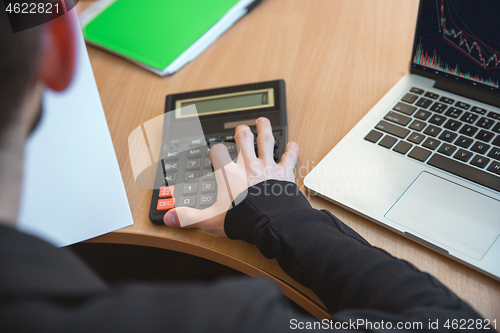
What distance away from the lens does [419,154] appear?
0.46 m

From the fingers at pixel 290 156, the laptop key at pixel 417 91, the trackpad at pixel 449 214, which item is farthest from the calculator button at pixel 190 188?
the laptop key at pixel 417 91

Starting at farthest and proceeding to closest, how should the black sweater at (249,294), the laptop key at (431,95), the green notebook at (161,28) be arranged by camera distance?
the green notebook at (161,28) < the laptop key at (431,95) < the black sweater at (249,294)

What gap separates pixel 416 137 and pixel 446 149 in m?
0.04

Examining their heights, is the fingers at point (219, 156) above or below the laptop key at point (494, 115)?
below

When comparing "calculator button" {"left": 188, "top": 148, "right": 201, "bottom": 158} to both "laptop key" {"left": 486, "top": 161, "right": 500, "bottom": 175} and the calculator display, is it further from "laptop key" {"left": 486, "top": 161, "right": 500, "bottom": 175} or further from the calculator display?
"laptop key" {"left": 486, "top": 161, "right": 500, "bottom": 175}

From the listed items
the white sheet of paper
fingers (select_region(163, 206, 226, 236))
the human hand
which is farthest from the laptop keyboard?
the white sheet of paper

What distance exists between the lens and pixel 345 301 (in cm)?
34

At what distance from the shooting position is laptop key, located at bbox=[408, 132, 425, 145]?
1.54ft

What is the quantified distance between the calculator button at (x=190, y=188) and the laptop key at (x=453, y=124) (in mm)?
324

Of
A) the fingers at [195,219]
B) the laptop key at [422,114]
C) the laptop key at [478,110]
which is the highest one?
the laptop key at [478,110]

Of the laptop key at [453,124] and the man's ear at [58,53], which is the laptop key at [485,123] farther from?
the man's ear at [58,53]

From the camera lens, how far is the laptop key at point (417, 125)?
481 millimetres

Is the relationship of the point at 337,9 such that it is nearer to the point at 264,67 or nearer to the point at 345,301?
the point at 264,67

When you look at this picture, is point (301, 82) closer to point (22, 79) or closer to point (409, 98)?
point (409, 98)
